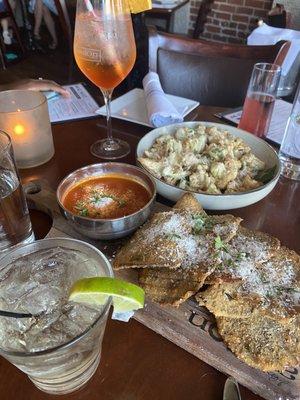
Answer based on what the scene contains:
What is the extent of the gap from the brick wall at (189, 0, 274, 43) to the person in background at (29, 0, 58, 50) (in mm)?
2080

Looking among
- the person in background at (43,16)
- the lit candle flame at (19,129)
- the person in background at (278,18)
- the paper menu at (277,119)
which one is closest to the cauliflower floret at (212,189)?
the paper menu at (277,119)

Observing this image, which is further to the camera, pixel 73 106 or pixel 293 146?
pixel 73 106

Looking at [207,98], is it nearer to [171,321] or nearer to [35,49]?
[171,321]

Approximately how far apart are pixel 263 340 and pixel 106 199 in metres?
0.48

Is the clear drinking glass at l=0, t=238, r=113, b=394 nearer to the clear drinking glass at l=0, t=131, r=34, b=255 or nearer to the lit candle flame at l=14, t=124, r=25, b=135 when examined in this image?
the clear drinking glass at l=0, t=131, r=34, b=255

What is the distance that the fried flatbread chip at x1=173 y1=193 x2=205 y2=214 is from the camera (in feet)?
2.96

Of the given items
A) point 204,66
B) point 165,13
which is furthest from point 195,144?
point 165,13

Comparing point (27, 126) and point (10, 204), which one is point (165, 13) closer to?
point (27, 126)

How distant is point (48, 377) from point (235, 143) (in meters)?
0.83

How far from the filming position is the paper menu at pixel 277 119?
4.52 feet

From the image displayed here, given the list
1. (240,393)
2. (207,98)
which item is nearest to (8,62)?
(207,98)

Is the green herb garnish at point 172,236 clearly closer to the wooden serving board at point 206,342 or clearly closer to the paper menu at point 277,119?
the wooden serving board at point 206,342

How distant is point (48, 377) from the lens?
0.64m

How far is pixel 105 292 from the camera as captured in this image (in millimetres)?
584
